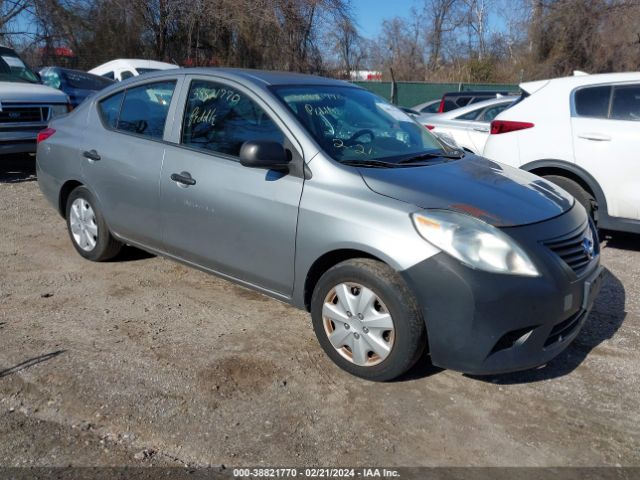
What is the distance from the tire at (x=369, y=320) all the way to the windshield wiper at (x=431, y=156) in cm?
91

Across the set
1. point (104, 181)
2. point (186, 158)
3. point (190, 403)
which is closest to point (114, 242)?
point (104, 181)

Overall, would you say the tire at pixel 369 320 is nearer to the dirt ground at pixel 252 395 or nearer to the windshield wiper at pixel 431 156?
the dirt ground at pixel 252 395

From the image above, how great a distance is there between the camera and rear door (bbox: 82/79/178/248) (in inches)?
A: 181

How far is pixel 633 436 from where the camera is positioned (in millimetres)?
3156

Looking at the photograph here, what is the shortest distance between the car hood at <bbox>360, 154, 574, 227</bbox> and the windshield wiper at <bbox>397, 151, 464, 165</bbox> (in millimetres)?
137

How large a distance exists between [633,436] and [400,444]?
3.91 ft

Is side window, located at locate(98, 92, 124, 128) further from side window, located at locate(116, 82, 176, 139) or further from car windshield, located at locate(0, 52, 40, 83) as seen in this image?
car windshield, located at locate(0, 52, 40, 83)

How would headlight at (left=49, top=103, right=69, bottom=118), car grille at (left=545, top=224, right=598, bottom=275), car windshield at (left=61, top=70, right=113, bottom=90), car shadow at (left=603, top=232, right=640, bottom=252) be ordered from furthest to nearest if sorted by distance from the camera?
car windshield at (left=61, top=70, right=113, bottom=90)
headlight at (left=49, top=103, right=69, bottom=118)
car shadow at (left=603, top=232, right=640, bottom=252)
car grille at (left=545, top=224, right=598, bottom=275)

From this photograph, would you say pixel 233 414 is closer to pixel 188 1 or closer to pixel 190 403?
pixel 190 403

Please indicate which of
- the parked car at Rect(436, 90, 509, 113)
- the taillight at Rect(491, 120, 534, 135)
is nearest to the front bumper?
the taillight at Rect(491, 120, 534, 135)

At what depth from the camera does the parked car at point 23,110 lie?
29.0ft

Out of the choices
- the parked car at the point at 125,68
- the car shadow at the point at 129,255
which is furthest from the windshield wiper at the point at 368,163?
the parked car at the point at 125,68

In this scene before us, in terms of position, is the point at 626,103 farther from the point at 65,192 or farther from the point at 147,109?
the point at 65,192

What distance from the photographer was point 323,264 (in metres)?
3.73
